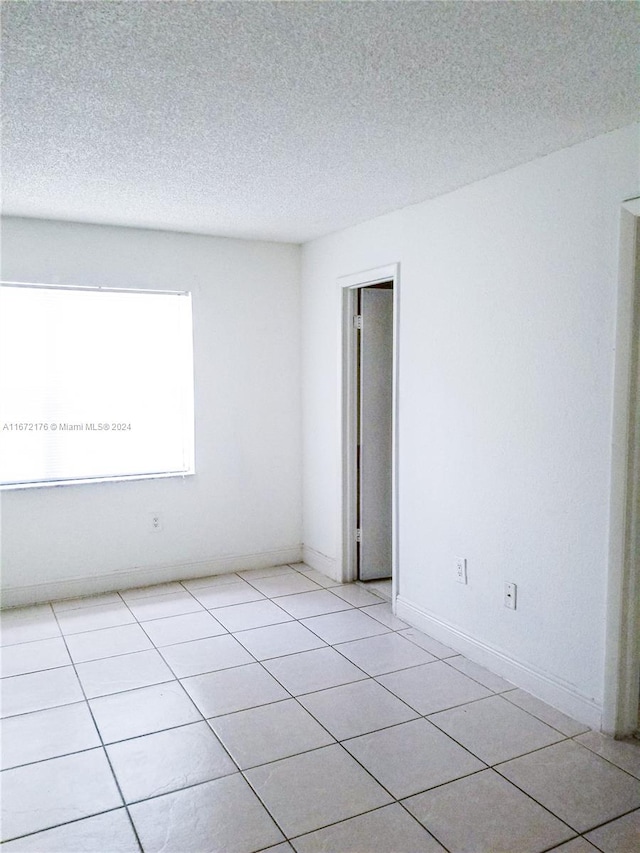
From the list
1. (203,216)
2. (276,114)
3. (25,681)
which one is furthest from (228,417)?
(276,114)

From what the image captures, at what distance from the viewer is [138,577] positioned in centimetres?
446

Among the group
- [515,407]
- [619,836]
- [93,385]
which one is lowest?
[619,836]

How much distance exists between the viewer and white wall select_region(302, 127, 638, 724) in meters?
2.62

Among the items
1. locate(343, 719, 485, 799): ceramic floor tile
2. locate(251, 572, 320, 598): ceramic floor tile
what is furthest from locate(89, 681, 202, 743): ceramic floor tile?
locate(251, 572, 320, 598): ceramic floor tile

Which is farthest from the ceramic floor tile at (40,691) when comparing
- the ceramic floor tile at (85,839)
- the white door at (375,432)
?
the white door at (375,432)

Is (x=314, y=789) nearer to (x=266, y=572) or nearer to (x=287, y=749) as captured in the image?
(x=287, y=749)

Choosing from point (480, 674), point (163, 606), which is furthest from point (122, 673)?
point (480, 674)

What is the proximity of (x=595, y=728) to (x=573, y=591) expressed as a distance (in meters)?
0.53

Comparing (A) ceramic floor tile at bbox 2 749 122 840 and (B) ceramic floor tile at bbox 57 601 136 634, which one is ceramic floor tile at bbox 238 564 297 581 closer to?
(B) ceramic floor tile at bbox 57 601 136 634

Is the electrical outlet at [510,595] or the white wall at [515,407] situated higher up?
the white wall at [515,407]

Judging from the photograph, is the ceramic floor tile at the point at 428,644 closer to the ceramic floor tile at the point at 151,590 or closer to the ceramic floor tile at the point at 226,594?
the ceramic floor tile at the point at 226,594

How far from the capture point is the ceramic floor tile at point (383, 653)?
324 centimetres

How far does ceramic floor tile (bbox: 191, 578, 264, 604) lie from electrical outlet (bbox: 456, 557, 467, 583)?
4.59 ft

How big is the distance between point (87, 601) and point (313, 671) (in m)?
1.74
